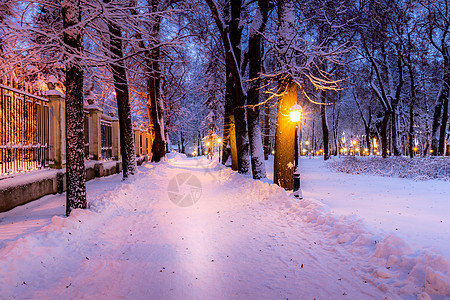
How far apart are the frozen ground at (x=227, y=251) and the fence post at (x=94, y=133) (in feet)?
15.5

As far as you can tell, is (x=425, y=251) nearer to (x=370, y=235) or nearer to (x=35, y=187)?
(x=370, y=235)

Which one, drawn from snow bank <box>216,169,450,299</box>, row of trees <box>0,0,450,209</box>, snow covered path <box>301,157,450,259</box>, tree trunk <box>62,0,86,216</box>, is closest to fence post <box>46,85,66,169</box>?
row of trees <box>0,0,450,209</box>

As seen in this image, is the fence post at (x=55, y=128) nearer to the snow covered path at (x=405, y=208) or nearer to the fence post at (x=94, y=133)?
the fence post at (x=94, y=133)

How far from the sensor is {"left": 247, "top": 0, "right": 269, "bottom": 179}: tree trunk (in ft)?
35.8

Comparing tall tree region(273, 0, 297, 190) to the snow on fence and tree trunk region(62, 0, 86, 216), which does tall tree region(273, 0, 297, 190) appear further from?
the snow on fence

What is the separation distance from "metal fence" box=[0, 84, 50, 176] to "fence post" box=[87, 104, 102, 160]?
3783 millimetres

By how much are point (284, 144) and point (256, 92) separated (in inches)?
131

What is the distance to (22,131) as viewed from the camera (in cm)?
697

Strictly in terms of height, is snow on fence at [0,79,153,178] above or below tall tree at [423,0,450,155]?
below

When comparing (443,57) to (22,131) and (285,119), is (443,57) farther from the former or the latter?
(22,131)

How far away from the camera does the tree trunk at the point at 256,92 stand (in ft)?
35.8

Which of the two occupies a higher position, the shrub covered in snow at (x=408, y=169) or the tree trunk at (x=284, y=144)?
the tree trunk at (x=284, y=144)

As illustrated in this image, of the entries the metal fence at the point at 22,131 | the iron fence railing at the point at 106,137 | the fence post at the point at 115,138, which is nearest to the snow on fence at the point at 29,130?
the metal fence at the point at 22,131

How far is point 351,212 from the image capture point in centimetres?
646
